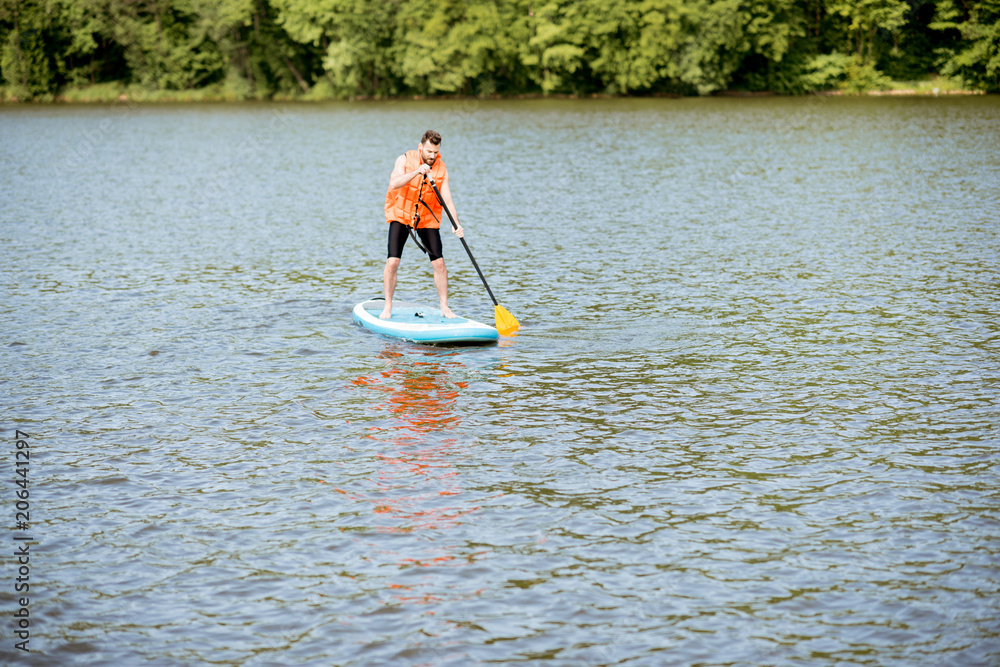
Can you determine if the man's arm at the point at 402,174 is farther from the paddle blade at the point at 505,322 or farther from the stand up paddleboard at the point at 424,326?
the paddle blade at the point at 505,322

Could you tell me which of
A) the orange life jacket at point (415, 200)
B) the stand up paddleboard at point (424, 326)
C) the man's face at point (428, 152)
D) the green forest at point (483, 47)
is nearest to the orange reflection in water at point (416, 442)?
the stand up paddleboard at point (424, 326)

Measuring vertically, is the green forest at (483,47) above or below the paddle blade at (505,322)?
above

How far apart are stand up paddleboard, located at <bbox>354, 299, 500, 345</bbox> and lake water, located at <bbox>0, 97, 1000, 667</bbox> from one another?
0.21m

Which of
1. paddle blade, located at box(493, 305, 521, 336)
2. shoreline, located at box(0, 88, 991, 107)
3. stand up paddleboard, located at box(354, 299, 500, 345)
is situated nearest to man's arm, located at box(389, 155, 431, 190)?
stand up paddleboard, located at box(354, 299, 500, 345)

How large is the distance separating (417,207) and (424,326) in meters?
1.53

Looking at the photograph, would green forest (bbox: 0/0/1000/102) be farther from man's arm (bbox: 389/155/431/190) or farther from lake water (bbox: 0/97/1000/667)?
man's arm (bbox: 389/155/431/190)

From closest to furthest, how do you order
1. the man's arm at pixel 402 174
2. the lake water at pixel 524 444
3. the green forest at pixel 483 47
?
the lake water at pixel 524 444, the man's arm at pixel 402 174, the green forest at pixel 483 47

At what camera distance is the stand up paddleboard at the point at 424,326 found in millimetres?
13000

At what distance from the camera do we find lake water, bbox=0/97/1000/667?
6.52 metres

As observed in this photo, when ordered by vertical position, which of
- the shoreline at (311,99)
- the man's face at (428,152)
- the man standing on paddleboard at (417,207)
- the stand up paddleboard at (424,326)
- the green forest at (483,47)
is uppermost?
the green forest at (483,47)

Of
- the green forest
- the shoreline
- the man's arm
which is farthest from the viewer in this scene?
the shoreline

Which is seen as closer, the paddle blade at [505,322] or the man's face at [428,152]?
the man's face at [428,152]

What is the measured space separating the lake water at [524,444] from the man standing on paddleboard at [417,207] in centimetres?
109

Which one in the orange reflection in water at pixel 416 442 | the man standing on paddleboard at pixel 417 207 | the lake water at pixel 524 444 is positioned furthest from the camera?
the man standing on paddleboard at pixel 417 207
